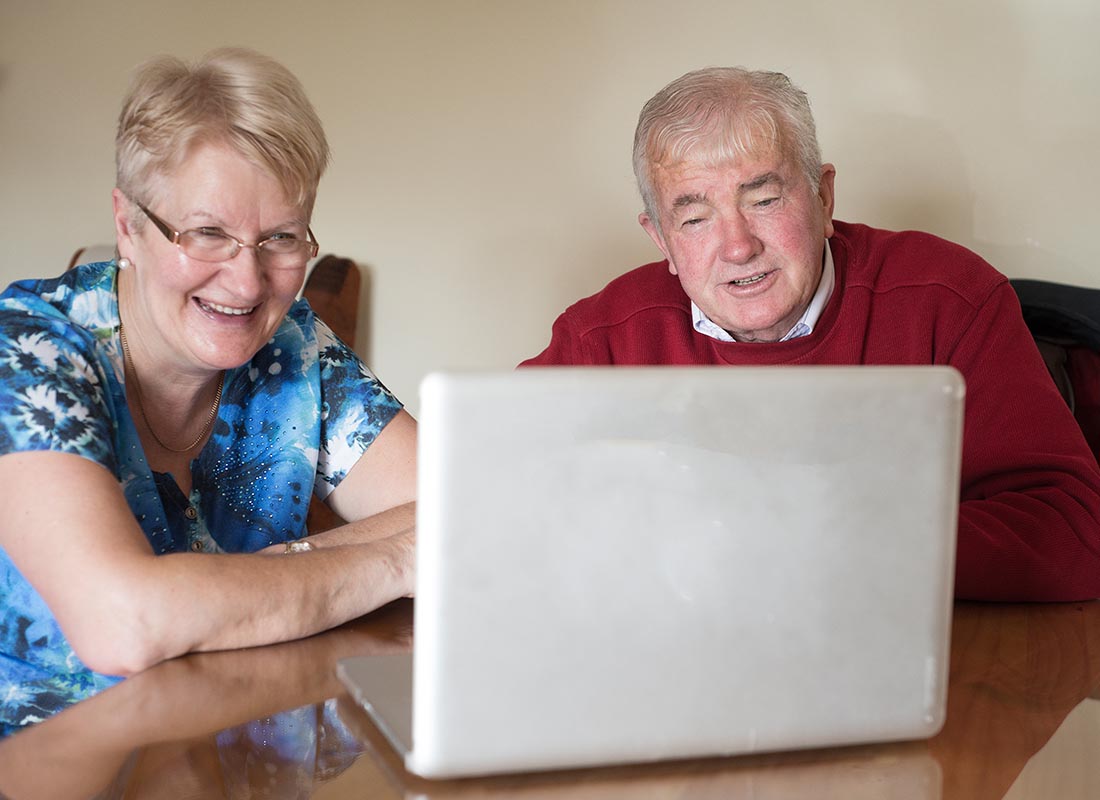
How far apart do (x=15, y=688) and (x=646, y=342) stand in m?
1.09

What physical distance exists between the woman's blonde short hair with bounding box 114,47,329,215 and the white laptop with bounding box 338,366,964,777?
79cm

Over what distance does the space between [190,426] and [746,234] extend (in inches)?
33.9

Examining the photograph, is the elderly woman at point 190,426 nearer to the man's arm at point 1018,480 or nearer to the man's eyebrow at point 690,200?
the man's eyebrow at point 690,200

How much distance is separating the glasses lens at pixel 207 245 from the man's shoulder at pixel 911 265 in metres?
0.98

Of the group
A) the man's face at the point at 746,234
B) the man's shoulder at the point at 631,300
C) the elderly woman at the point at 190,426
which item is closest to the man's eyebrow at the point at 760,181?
the man's face at the point at 746,234

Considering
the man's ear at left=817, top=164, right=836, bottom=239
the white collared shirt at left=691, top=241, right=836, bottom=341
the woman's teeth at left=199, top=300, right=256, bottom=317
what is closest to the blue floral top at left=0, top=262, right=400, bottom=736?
the woman's teeth at left=199, top=300, right=256, bottom=317

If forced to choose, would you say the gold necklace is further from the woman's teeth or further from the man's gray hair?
the man's gray hair

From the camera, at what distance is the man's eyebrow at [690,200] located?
1729mm

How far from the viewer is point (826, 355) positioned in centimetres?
178

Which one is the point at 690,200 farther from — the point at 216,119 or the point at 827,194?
the point at 216,119

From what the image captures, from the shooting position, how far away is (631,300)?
1.95m

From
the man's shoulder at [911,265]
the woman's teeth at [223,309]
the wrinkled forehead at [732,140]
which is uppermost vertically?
the wrinkled forehead at [732,140]

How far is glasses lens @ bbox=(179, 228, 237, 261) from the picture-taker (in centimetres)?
134

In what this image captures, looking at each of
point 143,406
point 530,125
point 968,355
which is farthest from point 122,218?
point 530,125
